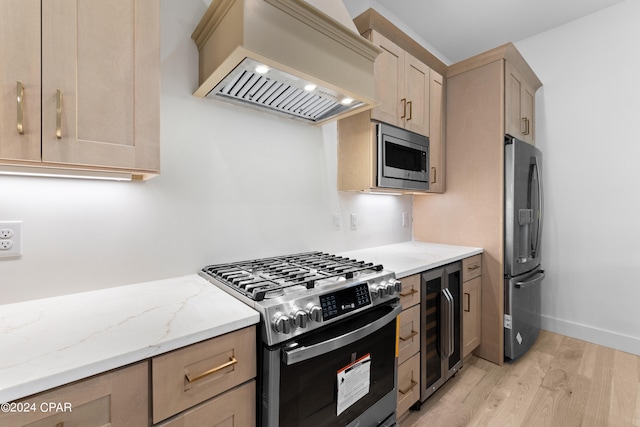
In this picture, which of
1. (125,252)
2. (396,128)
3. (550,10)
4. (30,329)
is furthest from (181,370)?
(550,10)

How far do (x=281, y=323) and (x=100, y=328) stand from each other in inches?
20.9

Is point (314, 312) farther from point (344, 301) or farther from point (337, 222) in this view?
point (337, 222)

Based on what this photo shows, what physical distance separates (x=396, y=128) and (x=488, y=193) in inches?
38.2

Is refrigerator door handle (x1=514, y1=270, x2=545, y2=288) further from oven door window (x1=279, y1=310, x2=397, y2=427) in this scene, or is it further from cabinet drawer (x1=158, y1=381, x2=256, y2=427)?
cabinet drawer (x1=158, y1=381, x2=256, y2=427)

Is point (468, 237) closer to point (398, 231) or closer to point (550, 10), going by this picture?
point (398, 231)

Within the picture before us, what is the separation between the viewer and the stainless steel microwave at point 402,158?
1960mm

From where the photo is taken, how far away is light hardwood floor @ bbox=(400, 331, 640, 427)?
5.65 ft

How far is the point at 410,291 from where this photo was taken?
1.65 metres

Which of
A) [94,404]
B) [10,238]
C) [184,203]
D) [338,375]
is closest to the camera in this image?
[94,404]

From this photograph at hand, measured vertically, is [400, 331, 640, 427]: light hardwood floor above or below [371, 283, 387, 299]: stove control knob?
below

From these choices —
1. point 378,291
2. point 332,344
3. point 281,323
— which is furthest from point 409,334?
point 281,323

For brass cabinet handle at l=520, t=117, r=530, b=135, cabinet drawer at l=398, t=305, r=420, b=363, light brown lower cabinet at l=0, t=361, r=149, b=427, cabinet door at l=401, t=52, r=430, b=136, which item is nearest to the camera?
light brown lower cabinet at l=0, t=361, r=149, b=427

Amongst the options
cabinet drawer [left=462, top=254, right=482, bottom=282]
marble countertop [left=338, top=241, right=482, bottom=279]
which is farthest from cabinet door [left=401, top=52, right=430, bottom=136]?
cabinet drawer [left=462, top=254, right=482, bottom=282]

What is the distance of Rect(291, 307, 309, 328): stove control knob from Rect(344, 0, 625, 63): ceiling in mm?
2234
